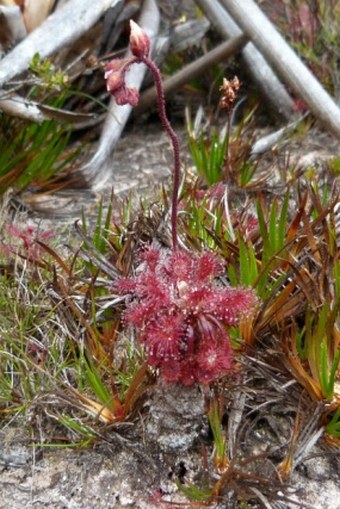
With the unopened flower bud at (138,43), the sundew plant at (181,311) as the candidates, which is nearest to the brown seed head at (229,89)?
the sundew plant at (181,311)

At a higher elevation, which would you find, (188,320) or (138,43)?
(138,43)

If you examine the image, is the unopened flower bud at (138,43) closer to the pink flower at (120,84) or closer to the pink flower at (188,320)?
the pink flower at (120,84)

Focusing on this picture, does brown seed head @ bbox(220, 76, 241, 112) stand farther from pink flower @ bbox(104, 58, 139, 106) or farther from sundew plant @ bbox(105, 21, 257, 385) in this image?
pink flower @ bbox(104, 58, 139, 106)

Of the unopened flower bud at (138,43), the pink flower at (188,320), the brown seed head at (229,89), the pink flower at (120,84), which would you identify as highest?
the unopened flower bud at (138,43)

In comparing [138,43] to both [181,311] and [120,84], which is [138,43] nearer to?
[120,84]

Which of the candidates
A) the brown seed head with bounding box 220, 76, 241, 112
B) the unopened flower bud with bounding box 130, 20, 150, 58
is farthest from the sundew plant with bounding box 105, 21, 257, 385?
the brown seed head with bounding box 220, 76, 241, 112

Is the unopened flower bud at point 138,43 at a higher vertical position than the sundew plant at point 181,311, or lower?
higher

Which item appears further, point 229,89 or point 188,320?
point 229,89

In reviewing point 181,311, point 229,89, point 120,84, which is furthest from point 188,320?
point 229,89

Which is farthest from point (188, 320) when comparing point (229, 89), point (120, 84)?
point (229, 89)

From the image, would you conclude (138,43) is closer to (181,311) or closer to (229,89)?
(181,311)
